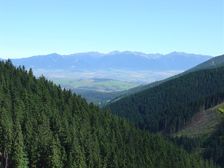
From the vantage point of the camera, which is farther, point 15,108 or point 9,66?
point 9,66

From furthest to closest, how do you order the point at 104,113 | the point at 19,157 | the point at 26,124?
the point at 104,113
the point at 26,124
the point at 19,157

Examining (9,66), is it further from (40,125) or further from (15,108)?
(40,125)

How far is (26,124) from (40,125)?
12.6ft

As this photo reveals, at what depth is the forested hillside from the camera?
10356cm

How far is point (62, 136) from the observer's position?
118m

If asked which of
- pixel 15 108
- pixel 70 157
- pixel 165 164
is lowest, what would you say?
pixel 165 164

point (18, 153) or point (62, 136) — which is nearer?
point (18, 153)

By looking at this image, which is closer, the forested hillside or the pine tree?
the pine tree

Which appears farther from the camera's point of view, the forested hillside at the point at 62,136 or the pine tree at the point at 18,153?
the forested hillside at the point at 62,136

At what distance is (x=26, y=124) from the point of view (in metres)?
112

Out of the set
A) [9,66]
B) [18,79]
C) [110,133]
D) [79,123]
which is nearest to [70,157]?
[79,123]

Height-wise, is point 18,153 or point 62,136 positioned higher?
point 62,136

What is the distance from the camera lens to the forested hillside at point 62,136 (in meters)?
104

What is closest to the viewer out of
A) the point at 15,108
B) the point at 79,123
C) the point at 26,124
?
the point at 26,124
